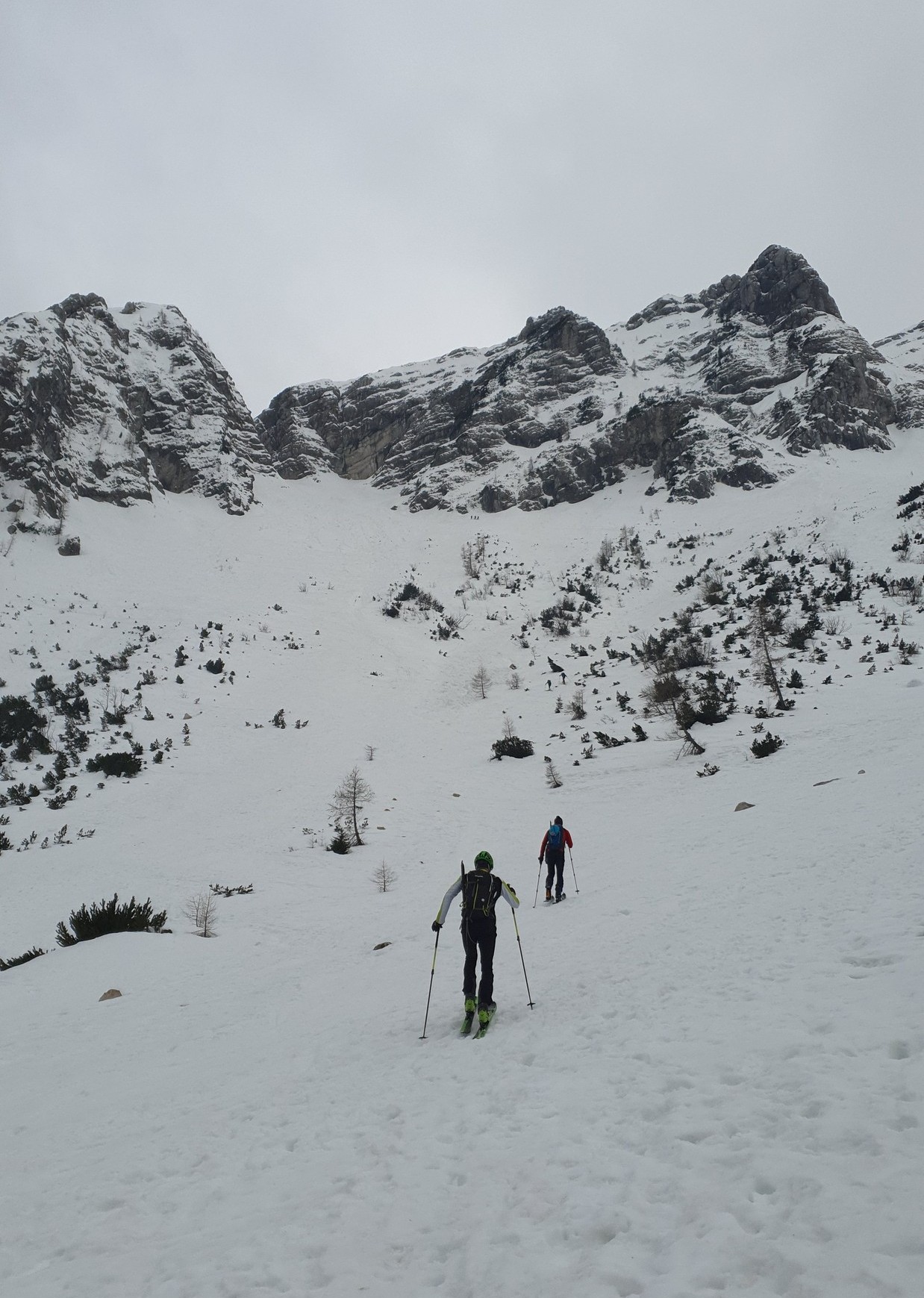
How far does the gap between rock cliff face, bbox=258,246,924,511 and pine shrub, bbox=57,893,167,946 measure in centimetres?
5509

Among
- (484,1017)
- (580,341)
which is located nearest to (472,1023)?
(484,1017)

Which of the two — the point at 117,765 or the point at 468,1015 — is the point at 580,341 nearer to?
the point at 117,765

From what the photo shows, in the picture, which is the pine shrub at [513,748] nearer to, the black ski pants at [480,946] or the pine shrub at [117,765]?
the pine shrub at [117,765]

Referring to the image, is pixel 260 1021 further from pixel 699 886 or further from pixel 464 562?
pixel 464 562

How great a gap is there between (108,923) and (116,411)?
69.0 metres

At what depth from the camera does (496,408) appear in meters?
78.2

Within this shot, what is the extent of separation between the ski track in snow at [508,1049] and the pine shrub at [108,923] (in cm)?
46

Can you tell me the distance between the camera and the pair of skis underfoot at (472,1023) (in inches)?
228

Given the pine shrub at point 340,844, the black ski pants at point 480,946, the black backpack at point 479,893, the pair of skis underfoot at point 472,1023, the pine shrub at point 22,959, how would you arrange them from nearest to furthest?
the pair of skis underfoot at point 472,1023 → the black ski pants at point 480,946 → the black backpack at point 479,893 → the pine shrub at point 22,959 → the pine shrub at point 340,844

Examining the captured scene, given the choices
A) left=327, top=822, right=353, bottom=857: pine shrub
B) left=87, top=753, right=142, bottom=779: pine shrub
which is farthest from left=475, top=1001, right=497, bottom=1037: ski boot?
left=87, top=753, right=142, bottom=779: pine shrub

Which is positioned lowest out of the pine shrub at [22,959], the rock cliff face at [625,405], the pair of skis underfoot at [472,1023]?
the pair of skis underfoot at [472,1023]

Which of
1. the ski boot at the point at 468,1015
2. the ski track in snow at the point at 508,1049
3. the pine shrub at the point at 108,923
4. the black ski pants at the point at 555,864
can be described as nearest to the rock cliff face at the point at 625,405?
the ski track in snow at the point at 508,1049

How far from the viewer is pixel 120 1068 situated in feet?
19.3

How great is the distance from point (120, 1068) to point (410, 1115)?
10.8ft
